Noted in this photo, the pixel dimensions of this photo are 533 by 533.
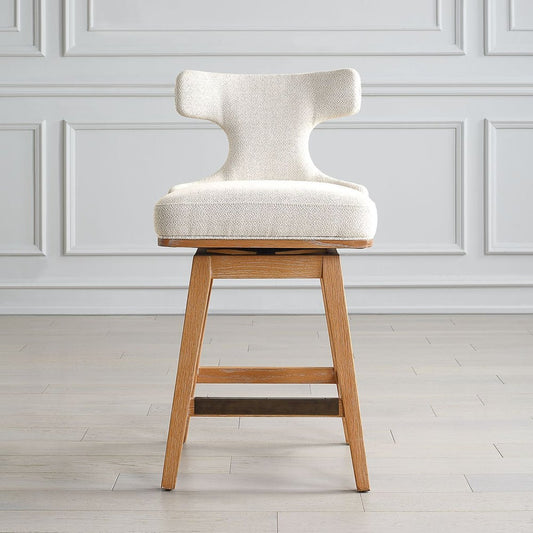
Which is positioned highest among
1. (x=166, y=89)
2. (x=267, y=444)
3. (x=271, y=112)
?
(x=166, y=89)

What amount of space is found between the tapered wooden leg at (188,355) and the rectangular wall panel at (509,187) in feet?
6.46

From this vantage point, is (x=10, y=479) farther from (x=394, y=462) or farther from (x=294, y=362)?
(x=294, y=362)

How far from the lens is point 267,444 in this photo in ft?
4.75

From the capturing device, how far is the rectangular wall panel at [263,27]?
2.95 m

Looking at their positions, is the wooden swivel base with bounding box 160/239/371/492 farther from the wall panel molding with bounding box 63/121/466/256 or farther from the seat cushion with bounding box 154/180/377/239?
the wall panel molding with bounding box 63/121/466/256

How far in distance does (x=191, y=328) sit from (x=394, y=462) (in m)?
0.42

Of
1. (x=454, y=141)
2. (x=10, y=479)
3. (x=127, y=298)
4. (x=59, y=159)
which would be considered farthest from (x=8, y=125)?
(x=10, y=479)

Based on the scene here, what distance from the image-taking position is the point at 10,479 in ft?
4.16

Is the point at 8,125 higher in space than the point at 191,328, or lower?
higher

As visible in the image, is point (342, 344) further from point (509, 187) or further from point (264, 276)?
point (509, 187)

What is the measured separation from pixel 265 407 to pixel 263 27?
1976 mm

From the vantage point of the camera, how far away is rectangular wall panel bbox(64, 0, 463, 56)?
295 cm

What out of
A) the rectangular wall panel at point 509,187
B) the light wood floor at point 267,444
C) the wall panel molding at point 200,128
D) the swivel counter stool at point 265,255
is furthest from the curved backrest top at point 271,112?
the rectangular wall panel at point 509,187

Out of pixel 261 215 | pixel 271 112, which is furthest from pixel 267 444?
pixel 271 112
